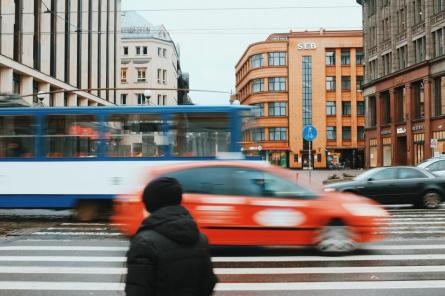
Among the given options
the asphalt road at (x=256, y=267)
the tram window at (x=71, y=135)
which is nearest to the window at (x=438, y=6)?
the asphalt road at (x=256, y=267)

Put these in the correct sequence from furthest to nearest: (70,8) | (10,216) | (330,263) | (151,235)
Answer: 1. (70,8)
2. (10,216)
3. (330,263)
4. (151,235)

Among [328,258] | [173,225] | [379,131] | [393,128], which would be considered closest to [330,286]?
[328,258]

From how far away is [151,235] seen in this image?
3074 millimetres

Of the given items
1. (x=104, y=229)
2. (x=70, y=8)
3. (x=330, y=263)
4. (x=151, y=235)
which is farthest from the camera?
(x=70, y=8)

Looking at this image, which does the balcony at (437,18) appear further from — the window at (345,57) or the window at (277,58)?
the window at (277,58)

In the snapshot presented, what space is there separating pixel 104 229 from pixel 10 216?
5.12 meters

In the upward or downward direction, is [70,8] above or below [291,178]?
above

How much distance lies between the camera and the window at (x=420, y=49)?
52.0 m

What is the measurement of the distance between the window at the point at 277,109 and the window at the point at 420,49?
3551cm

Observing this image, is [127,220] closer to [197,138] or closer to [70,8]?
[197,138]

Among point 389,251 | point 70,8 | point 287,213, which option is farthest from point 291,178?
point 70,8

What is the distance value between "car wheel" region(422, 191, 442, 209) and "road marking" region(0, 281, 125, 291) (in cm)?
1331

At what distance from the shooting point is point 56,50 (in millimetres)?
46219

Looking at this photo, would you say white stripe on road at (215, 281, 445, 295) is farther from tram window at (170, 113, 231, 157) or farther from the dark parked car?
the dark parked car
